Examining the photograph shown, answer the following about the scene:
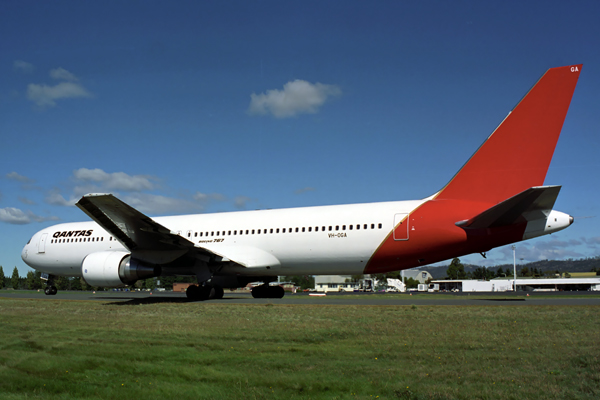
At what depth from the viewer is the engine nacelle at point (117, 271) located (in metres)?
19.0

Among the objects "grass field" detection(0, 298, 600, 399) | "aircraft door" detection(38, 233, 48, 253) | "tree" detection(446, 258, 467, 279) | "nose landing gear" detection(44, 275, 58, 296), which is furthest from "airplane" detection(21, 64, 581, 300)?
"tree" detection(446, 258, 467, 279)

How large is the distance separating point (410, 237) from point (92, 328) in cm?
1127

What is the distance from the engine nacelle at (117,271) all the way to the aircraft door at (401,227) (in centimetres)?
969

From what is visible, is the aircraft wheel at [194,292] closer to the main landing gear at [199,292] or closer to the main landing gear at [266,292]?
the main landing gear at [199,292]

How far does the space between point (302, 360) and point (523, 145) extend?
1300 centimetres

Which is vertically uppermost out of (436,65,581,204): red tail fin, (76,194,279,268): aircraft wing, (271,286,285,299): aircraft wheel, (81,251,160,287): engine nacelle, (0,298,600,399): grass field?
(436,65,581,204): red tail fin

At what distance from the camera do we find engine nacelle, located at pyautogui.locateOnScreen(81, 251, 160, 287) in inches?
747

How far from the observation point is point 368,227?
18203 millimetres

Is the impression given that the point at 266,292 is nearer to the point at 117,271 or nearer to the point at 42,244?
the point at 117,271

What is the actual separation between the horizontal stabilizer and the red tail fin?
1246mm

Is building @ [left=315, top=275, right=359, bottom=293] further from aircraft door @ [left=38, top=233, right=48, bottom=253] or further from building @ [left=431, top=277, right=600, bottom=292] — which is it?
aircraft door @ [left=38, top=233, right=48, bottom=253]

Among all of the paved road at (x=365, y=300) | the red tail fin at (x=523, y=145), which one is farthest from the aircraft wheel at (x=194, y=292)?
the red tail fin at (x=523, y=145)

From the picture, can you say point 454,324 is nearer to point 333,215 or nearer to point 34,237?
point 333,215

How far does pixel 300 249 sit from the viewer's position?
19672 millimetres
